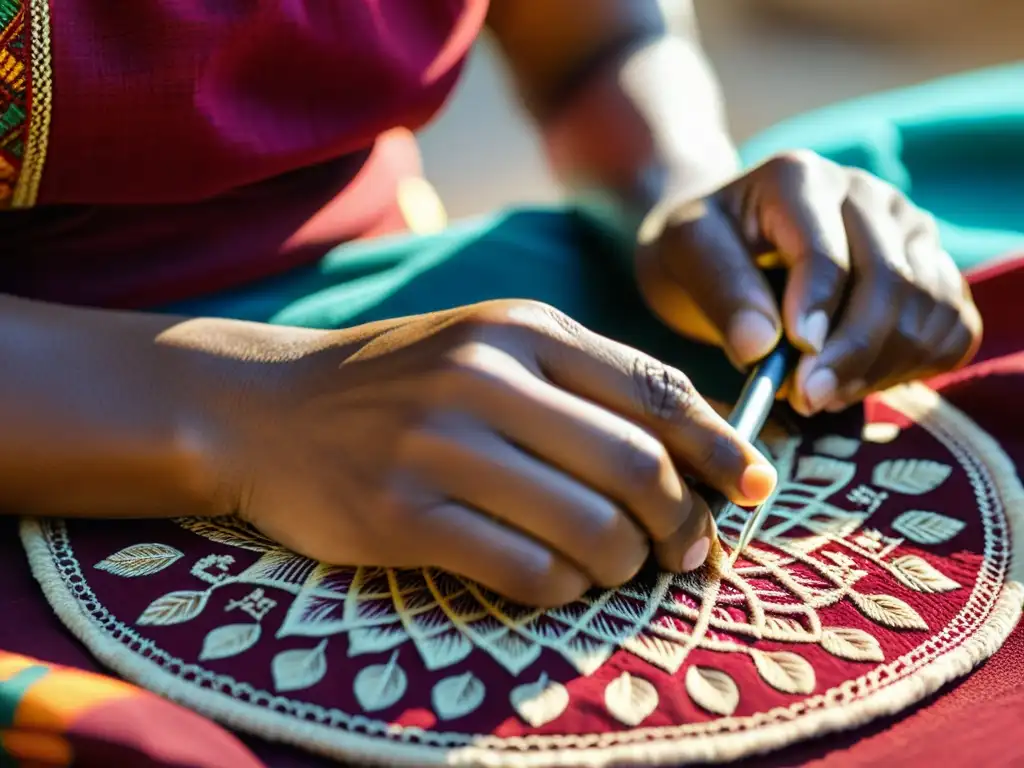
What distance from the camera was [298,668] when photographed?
31cm

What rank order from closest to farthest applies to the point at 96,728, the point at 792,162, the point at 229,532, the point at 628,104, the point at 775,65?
1. the point at 96,728
2. the point at 229,532
3. the point at 792,162
4. the point at 628,104
5. the point at 775,65

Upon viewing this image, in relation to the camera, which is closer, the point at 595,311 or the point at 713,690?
the point at 713,690

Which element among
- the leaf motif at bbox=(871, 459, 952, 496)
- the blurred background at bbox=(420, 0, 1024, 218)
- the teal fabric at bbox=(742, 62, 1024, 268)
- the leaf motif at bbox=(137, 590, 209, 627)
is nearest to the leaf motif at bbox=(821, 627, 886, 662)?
the leaf motif at bbox=(871, 459, 952, 496)

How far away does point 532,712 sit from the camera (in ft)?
0.99

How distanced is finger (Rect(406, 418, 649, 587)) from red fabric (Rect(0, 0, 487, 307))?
184mm

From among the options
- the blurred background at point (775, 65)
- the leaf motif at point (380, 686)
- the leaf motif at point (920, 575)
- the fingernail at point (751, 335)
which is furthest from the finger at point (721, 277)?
the blurred background at point (775, 65)

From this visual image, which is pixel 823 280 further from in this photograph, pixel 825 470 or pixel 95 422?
pixel 95 422

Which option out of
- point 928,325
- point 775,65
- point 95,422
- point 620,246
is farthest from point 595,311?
point 775,65

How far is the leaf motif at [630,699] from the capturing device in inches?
12.0

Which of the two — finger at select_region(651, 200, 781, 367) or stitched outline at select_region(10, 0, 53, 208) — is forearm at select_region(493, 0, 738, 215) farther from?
stitched outline at select_region(10, 0, 53, 208)

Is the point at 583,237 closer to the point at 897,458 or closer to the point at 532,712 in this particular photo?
the point at 897,458

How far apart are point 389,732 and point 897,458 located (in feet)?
0.88

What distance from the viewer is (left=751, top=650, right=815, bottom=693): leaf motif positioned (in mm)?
321

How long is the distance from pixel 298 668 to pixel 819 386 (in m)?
0.24
